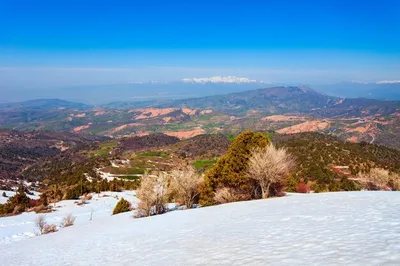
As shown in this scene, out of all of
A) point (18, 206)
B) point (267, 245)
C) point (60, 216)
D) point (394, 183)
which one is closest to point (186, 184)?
point (60, 216)

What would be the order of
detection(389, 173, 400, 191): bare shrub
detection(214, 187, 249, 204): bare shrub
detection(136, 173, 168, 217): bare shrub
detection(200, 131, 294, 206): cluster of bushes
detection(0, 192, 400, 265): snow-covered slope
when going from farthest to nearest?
1. detection(389, 173, 400, 191): bare shrub
2. detection(214, 187, 249, 204): bare shrub
3. detection(136, 173, 168, 217): bare shrub
4. detection(200, 131, 294, 206): cluster of bushes
5. detection(0, 192, 400, 265): snow-covered slope

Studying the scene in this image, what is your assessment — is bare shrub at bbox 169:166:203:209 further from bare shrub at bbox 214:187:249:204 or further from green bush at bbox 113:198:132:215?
green bush at bbox 113:198:132:215

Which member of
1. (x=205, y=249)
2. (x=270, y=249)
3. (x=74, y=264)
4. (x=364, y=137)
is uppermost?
(x=270, y=249)

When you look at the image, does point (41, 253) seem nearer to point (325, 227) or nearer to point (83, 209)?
point (325, 227)

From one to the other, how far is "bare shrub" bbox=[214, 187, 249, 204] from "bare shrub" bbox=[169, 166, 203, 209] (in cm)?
308

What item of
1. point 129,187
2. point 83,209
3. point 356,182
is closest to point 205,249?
point 83,209

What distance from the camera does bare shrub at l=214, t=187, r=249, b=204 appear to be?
27.7m

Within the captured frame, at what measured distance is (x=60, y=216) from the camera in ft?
116

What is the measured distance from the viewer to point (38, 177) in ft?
341

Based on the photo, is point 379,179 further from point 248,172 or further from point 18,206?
point 18,206

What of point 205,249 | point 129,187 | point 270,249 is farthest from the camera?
point 129,187

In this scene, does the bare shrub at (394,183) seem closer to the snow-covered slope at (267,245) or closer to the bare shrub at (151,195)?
the bare shrub at (151,195)

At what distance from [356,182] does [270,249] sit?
159 ft

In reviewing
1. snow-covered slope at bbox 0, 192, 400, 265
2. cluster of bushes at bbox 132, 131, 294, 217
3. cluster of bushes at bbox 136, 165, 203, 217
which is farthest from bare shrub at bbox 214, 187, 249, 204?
snow-covered slope at bbox 0, 192, 400, 265
